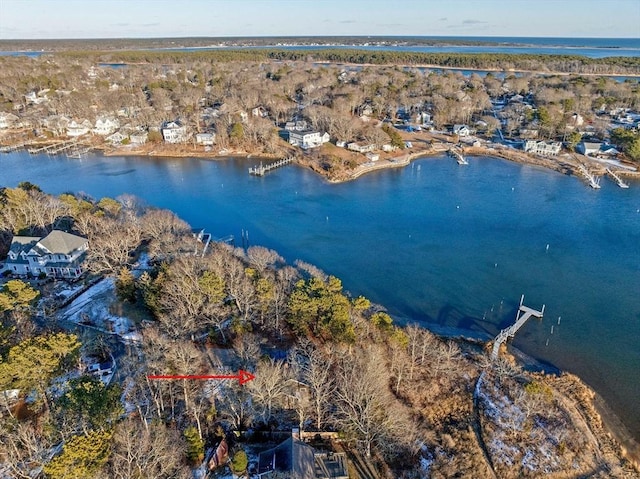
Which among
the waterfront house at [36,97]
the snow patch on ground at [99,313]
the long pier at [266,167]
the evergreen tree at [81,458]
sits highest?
the waterfront house at [36,97]

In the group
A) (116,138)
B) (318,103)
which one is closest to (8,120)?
(116,138)

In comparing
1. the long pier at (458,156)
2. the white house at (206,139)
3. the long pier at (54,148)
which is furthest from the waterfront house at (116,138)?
the long pier at (458,156)

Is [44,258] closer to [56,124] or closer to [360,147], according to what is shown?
[360,147]

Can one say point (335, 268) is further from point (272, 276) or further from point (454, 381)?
point (454, 381)

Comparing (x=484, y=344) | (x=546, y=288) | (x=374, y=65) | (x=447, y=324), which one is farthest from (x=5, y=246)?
(x=374, y=65)

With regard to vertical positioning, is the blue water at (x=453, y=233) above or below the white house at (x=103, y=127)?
below

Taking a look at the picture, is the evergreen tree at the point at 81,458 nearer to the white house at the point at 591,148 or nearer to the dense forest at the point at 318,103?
the dense forest at the point at 318,103
